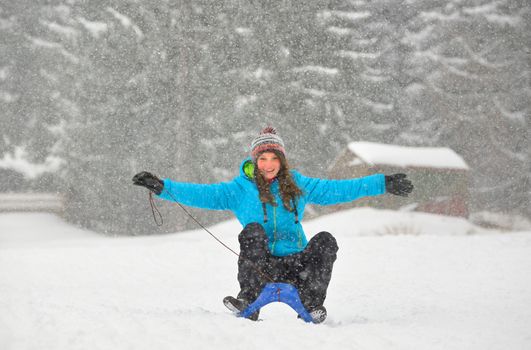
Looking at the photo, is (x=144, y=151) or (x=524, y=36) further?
(x=524, y=36)

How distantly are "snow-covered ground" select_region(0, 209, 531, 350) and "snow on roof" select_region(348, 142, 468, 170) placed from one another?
6.91 feet

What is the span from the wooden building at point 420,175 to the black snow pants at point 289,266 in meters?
13.0

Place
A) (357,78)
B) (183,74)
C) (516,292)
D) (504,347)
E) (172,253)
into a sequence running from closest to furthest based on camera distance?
(504,347)
(516,292)
(172,253)
(183,74)
(357,78)

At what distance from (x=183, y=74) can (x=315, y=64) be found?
5.27 meters

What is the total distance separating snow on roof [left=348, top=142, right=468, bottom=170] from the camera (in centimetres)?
1725

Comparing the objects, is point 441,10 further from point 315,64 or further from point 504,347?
point 504,347

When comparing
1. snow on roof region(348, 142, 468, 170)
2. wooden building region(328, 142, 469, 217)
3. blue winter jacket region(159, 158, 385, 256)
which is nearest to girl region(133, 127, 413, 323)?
blue winter jacket region(159, 158, 385, 256)

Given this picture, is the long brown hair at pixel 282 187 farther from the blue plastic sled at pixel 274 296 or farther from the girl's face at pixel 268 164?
the blue plastic sled at pixel 274 296

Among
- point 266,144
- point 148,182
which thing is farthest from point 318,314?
point 148,182

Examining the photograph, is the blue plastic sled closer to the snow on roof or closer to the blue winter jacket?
the blue winter jacket

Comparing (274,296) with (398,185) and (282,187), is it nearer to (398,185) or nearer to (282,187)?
(282,187)

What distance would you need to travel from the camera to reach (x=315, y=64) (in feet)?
79.7

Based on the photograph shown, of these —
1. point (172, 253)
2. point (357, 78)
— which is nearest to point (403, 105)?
point (357, 78)

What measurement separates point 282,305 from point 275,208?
6.17ft
